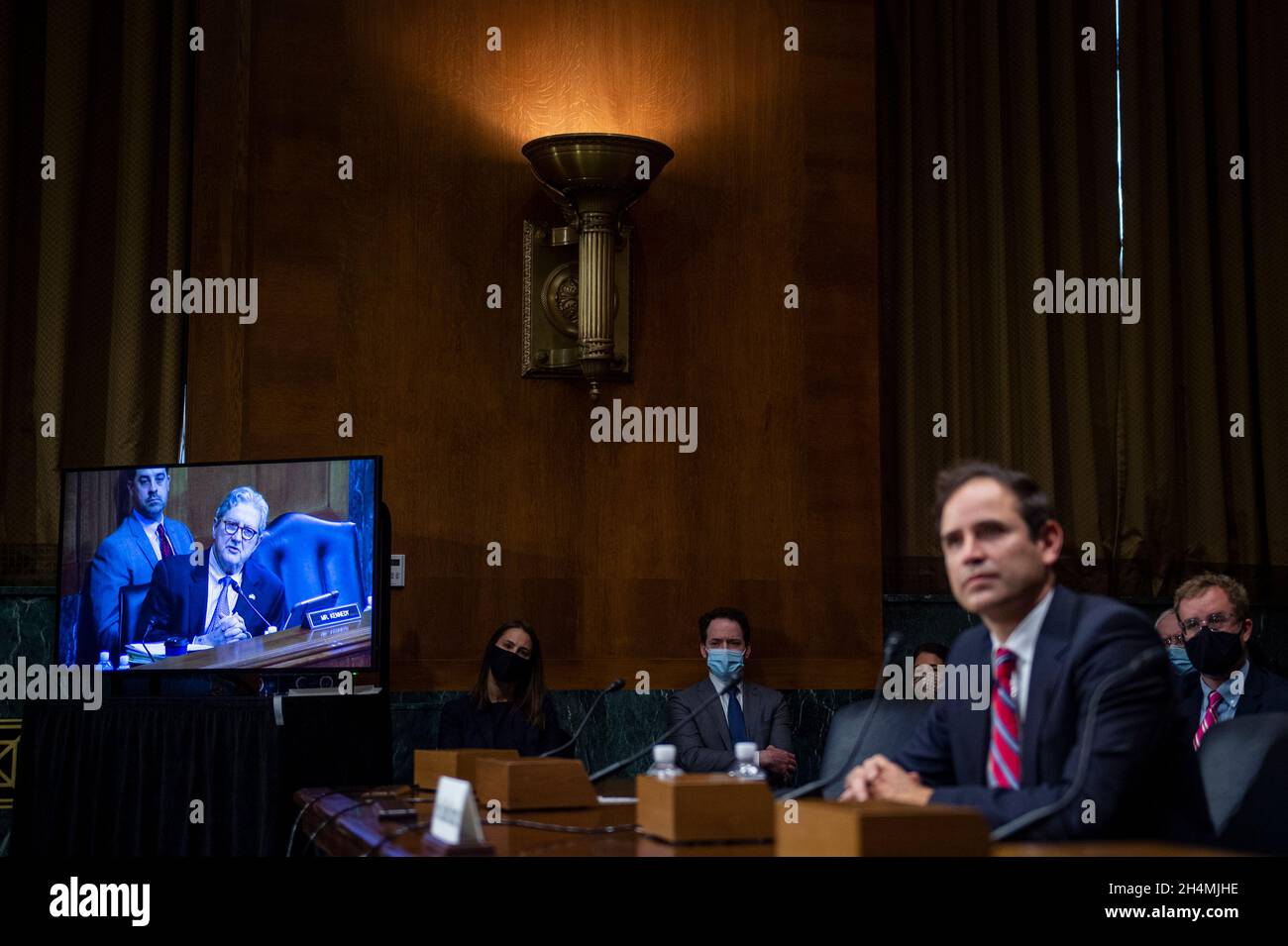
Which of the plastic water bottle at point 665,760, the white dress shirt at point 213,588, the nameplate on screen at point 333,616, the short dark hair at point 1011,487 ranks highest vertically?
the short dark hair at point 1011,487

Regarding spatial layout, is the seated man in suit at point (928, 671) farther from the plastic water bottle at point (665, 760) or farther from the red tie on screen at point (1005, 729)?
the red tie on screen at point (1005, 729)

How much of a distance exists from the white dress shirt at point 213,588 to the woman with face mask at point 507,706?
0.80 m

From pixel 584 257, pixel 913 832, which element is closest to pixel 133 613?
pixel 584 257

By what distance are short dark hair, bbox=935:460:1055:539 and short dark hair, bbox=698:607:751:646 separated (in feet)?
9.06

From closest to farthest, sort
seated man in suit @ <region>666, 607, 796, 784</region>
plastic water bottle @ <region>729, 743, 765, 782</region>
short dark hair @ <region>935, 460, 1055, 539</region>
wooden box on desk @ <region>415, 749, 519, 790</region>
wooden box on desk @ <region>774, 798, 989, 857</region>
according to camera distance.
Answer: wooden box on desk @ <region>774, 798, 989, 857</region>
short dark hair @ <region>935, 460, 1055, 539</region>
plastic water bottle @ <region>729, 743, 765, 782</region>
wooden box on desk @ <region>415, 749, 519, 790</region>
seated man in suit @ <region>666, 607, 796, 784</region>

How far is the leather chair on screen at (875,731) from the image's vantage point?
326cm

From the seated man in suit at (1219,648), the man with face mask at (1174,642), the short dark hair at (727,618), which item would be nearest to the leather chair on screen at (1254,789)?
the seated man in suit at (1219,648)

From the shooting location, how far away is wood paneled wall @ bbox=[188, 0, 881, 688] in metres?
5.29

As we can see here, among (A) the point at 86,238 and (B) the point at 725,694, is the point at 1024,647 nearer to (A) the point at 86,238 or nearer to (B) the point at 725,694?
(B) the point at 725,694

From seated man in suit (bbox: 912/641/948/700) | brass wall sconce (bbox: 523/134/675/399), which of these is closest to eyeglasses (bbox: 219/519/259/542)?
brass wall sconce (bbox: 523/134/675/399)

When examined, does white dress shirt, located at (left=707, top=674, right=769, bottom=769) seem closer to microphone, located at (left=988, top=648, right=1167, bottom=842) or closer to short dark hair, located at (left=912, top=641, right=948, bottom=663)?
short dark hair, located at (left=912, top=641, right=948, bottom=663)

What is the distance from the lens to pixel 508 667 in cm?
479

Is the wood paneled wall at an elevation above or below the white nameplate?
above
